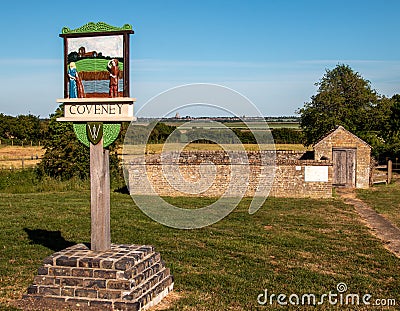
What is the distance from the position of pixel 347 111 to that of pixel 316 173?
36.9 feet

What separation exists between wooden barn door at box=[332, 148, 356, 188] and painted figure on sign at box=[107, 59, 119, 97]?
17.5m

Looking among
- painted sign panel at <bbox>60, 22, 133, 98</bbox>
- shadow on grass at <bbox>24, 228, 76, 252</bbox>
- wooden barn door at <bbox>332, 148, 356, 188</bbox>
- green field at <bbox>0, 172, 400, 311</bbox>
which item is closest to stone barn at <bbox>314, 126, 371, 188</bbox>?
wooden barn door at <bbox>332, 148, 356, 188</bbox>

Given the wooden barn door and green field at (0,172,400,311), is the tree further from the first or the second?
green field at (0,172,400,311)

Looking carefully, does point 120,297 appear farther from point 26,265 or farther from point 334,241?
point 334,241

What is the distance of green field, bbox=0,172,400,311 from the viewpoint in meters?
7.82

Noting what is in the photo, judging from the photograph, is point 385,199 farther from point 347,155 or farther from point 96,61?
point 96,61

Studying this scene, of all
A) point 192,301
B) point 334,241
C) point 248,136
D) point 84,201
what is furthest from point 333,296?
point 248,136

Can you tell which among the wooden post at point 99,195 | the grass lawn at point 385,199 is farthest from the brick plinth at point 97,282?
the grass lawn at point 385,199

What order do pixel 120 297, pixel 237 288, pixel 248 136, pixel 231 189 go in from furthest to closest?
pixel 248 136 < pixel 231 189 < pixel 237 288 < pixel 120 297

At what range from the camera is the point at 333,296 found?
759 cm

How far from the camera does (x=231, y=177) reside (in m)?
20.0

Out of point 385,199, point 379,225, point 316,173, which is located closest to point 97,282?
point 379,225

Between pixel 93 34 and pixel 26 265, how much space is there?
14.2ft

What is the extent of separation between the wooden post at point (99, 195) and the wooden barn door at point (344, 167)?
57.4ft
